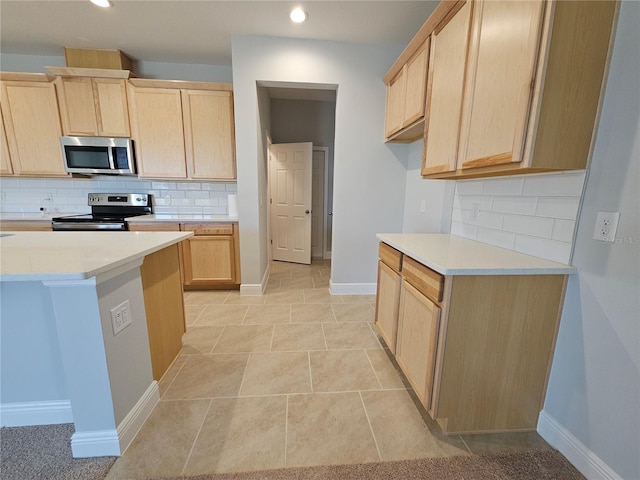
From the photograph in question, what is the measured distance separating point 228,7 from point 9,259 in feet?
7.95

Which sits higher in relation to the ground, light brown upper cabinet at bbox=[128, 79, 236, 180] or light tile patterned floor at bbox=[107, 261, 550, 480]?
light brown upper cabinet at bbox=[128, 79, 236, 180]

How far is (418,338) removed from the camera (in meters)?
1.44

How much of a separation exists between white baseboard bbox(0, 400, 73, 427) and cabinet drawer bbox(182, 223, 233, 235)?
191 centimetres

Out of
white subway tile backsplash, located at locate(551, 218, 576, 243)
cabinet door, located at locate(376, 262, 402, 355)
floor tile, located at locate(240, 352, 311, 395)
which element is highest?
white subway tile backsplash, located at locate(551, 218, 576, 243)

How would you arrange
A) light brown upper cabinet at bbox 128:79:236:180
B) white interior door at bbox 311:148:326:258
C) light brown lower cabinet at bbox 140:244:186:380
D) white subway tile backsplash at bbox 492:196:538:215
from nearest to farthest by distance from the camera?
white subway tile backsplash at bbox 492:196:538:215
light brown lower cabinet at bbox 140:244:186:380
light brown upper cabinet at bbox 128:79:236:180
white interior door at bbox 311:148:326:258

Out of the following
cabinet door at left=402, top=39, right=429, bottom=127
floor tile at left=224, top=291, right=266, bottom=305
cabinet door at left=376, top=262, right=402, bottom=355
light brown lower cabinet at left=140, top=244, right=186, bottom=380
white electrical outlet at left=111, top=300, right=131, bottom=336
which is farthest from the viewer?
floor tile at left=224, top=291, right=266, bottom=305

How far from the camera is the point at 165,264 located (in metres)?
1.72

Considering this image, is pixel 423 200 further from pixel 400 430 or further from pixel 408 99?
pixel 400 430

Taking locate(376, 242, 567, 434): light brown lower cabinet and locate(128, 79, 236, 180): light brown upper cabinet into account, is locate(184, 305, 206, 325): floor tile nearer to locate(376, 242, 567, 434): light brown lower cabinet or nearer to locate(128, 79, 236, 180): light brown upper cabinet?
locate(128, 79, 236, 180): light brown upper cabinet

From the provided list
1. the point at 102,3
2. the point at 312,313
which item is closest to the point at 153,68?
the point at 102,3

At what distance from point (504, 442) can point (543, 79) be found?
169 cm

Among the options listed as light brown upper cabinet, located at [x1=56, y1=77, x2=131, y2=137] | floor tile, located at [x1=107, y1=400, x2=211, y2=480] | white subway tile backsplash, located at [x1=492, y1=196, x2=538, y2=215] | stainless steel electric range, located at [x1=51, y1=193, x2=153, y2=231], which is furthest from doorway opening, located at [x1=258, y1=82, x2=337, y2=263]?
floor tile, located at [x1=107, y1=400, x2=211, y2=480]

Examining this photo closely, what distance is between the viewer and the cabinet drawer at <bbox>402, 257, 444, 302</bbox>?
1.24 meters

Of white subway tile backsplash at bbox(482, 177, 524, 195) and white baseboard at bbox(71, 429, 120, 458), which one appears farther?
white subway tile backsplash at bbox(482, 177, 524, 195)
